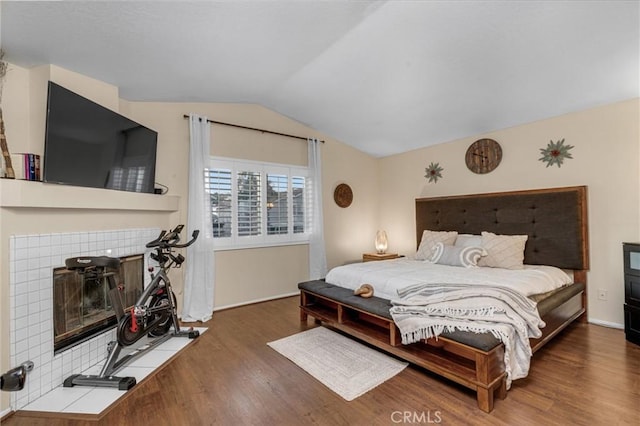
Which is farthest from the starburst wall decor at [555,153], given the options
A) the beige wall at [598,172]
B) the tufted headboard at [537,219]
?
the tufted headboard at [537,219]

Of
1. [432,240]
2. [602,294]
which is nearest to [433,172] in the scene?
[432,240]

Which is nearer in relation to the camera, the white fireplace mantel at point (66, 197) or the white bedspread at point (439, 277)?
the white fireplace mantel at point (66, 197)

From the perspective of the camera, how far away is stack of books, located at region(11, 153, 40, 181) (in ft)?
6.96

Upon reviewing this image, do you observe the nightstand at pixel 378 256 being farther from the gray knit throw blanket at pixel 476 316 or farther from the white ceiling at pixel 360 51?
the gray knit throw blanket at pixel 476 316

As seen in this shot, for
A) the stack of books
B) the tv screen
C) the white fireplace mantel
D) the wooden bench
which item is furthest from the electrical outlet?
the stack of books

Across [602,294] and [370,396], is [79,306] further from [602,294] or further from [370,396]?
[602,294]

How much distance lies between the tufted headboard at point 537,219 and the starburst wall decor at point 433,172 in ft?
1.54

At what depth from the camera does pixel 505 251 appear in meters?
Answer: 3.36

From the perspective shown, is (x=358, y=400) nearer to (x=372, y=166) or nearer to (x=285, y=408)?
(x=285, y=408)

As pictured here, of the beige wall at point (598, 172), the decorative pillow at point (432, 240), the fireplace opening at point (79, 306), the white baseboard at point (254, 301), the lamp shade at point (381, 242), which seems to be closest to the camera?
the fireplace opening at point (79, 306)

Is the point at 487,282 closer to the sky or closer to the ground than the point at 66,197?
closer to the ground

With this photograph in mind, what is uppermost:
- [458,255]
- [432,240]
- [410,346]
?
[432,240]

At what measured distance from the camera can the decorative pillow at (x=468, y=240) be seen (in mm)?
3709

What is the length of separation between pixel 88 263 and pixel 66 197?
0.57 meters
